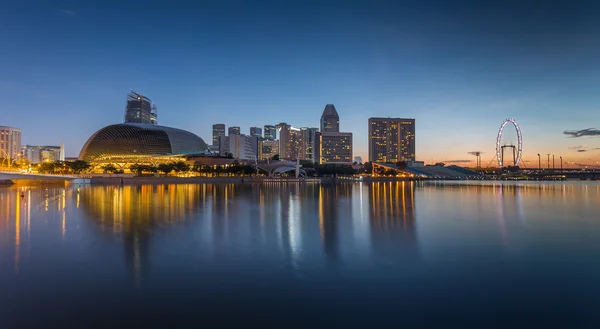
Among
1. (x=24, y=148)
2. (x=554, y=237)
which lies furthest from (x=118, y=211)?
(x=24, y=148)

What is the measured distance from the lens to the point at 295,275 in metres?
10.2

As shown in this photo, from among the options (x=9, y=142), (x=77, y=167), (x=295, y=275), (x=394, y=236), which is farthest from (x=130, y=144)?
(x=295, y=275)

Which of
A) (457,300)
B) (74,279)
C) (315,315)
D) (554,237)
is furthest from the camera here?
(554,237)

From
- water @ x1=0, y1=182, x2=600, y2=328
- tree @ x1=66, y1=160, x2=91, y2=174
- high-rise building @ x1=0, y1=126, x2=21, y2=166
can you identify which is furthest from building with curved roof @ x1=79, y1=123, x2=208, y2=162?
water @ x1=0, y1=182, x2=600, y2=328

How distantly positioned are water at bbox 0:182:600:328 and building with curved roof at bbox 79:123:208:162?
104m

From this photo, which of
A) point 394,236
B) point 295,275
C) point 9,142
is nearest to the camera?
point 295,275

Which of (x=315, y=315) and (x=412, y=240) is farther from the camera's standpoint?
(x=412, y=240)

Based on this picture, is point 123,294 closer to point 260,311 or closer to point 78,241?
point 260,311

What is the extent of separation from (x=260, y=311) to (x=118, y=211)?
20.7 metres

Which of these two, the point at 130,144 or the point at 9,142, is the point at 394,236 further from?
the point at 9,142

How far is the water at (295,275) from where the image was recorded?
24.3 feet

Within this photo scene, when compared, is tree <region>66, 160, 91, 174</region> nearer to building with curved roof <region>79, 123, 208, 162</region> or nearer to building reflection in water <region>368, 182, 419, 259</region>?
building with curved roof <region>79, 123, 208, 162</region>

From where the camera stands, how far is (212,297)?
8.41 metres

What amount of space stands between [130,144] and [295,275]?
119 metres
